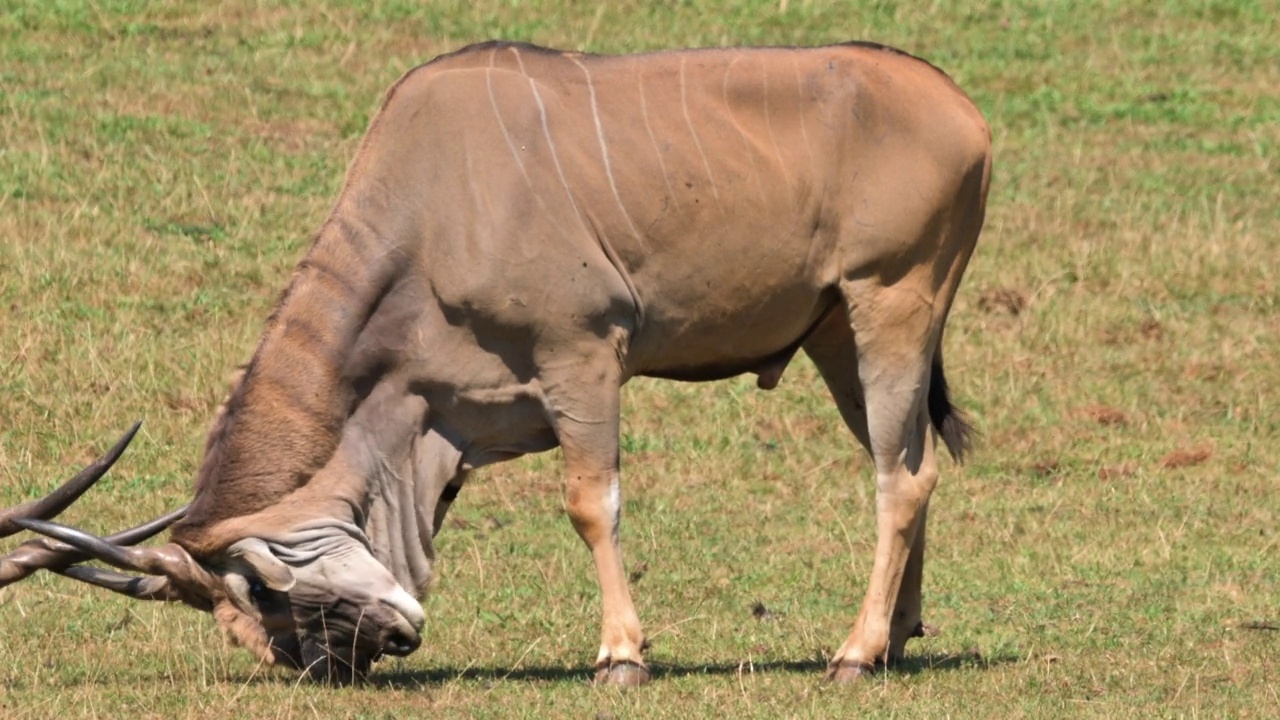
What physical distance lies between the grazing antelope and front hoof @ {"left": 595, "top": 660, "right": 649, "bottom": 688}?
0.04ft

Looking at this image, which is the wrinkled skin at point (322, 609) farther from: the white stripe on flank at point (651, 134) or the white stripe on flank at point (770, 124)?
the white stripe on flank at point (770, 124)

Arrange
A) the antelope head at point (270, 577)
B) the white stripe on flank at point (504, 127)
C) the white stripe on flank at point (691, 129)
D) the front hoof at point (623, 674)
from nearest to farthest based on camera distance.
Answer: the antelope head at point (270, 577) → the front hoof at point (623, 674) → the white stripe on flank at point (504, 127) → the white stripe on flank at point (691, 129)

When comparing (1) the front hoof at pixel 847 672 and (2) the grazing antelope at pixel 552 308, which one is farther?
(1) the front hoof at pixel 847 672

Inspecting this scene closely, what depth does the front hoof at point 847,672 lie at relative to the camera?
26.9ft

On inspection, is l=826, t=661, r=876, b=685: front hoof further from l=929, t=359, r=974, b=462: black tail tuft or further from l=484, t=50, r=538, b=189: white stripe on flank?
l=484, t=50, r=538, b=189: white stripe on flank

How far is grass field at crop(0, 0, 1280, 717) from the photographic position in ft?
27.3

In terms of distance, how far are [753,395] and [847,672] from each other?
16.6ft

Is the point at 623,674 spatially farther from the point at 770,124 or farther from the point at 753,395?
the point at 753,395

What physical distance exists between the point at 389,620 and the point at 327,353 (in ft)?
3.30

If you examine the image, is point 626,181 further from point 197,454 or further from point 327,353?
point 197,454

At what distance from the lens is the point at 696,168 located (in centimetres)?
831

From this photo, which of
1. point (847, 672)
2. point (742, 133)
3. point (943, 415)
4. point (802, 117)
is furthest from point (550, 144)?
point (847, 672)

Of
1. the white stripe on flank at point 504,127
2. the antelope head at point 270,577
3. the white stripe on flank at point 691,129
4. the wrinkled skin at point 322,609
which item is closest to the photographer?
the antelope head at point 270,577

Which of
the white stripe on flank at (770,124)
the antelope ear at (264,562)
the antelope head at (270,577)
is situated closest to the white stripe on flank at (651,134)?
the white stripe on flank at (770,124)
